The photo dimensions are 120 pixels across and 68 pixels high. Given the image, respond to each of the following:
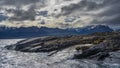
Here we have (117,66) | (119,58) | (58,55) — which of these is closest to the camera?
(117,66)

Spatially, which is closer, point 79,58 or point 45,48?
point 79,58

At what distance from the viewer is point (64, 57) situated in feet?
465

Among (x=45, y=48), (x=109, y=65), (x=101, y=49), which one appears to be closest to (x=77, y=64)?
(x=109, y=65)

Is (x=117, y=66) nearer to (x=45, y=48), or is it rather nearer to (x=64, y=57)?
(x=64, y=57)

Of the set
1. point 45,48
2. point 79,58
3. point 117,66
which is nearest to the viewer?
point 117,66

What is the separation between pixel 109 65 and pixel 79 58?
87.6 feet

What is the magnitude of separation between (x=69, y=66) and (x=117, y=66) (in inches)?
730

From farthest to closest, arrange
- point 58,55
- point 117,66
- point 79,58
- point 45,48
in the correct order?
point 45,48 < point 58,55 < point 79,58 < point 117,66

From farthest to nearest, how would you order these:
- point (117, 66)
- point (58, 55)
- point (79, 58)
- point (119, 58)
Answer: point (58, 55) < point (79, 58) < point (119, 58) < point (117, 66)

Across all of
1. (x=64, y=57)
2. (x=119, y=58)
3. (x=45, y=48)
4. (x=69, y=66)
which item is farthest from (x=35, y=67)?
(x=45, y=48)

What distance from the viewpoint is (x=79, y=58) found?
451 feet

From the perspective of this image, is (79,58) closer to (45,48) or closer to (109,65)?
(109,65)

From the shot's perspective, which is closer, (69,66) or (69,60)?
(69,66)

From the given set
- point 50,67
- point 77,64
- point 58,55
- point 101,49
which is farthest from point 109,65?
point 58,55
